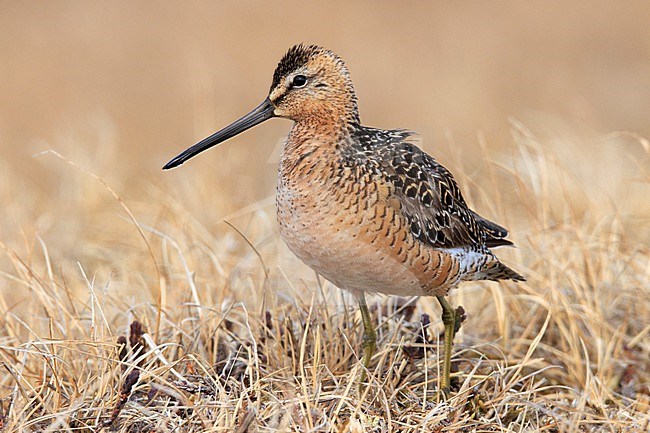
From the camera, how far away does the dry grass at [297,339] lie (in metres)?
3.04

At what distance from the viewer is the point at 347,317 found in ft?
12.2

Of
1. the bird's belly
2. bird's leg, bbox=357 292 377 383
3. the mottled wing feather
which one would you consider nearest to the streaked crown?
the mottled wing feather

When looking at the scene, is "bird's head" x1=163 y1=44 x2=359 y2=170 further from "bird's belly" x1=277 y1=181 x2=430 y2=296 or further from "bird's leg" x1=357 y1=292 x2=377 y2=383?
"bird's leg" x1=357 y1=292 x2=377 y2=383

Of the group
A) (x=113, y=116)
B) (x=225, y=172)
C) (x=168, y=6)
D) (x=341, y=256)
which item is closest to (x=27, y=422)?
(x=341, y=256)

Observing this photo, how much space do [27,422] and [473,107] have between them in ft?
23.6

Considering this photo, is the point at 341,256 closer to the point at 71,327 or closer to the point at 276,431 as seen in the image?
the point at 276,431

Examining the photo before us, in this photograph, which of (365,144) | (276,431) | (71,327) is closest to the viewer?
(276,431)

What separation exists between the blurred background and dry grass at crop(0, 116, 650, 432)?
267mm

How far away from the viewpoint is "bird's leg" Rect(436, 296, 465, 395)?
3430 millimetres

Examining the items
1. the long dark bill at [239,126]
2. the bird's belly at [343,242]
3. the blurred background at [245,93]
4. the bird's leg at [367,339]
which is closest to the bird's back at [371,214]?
the bird's belly at [343,242]

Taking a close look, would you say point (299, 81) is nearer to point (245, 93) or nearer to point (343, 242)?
point (343, 242)

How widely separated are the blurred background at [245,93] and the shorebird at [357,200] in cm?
165

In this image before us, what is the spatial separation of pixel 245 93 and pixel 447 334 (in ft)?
23.1

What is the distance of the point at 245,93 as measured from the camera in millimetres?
10211
